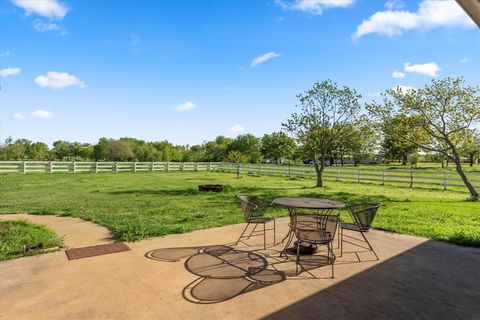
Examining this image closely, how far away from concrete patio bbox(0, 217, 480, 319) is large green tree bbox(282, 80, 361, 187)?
1108 cm

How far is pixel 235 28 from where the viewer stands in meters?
11.7

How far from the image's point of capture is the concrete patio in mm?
2467

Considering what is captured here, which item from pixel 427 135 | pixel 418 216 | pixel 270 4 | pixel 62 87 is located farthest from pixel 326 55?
pixel 62 87

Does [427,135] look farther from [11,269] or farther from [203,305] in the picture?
[11,269]

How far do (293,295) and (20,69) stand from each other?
1197 cm

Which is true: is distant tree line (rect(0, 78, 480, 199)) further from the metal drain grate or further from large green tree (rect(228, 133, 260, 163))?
large green tree (rect(228, 133, 260, 163))

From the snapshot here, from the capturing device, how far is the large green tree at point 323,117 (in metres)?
14.6

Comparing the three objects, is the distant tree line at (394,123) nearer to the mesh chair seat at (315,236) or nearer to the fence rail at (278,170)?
the fence rail at (278,170)

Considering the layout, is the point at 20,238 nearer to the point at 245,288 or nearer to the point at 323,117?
the point at 245,288

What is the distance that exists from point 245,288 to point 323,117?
43.5 ft

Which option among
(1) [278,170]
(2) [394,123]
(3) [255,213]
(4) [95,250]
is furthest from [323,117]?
(4) [95,250]

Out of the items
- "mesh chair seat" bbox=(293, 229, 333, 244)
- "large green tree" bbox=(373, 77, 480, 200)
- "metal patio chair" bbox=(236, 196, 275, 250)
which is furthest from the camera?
"large green tree" bbox=(373, 77, 480, 200)

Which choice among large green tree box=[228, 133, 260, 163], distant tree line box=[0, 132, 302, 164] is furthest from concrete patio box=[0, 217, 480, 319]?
large green tree box=[228, 133, 260, 163]

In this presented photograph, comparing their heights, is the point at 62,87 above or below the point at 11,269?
above
